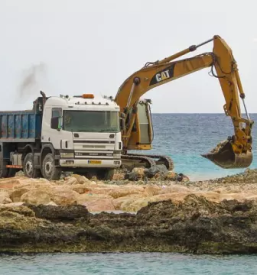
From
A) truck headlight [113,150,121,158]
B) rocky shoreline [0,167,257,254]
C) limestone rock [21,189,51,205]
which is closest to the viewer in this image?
rocky shoreline [0,167,257,254]

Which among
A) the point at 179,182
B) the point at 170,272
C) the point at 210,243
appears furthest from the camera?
the point at 179,182

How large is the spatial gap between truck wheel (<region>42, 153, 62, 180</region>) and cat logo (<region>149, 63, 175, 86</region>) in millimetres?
5278

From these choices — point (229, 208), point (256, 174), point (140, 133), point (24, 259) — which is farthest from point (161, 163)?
point (24, 259)

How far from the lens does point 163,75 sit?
35469mm

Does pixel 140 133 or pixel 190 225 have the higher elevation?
pixel 140 133

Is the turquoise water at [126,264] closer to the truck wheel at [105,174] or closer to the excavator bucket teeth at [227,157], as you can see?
the excavator bucket teeth at [227,157]

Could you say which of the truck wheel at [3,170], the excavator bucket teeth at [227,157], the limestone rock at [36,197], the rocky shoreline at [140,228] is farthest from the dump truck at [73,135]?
the rocky shoreline at [140,228]

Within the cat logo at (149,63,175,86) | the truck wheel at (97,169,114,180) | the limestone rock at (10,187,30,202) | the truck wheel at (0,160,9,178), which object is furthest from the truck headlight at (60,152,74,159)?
the limestone rock at (10,187,30,202)

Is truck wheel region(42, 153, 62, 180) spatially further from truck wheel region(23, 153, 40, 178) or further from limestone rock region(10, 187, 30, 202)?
limestone rock region(10, 187, 30, 202)

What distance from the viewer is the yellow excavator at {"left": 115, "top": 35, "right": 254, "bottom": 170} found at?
110ft

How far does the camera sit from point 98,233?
60.7ft

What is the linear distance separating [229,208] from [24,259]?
14.1 feet

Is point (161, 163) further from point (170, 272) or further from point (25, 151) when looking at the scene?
point (170, 272)

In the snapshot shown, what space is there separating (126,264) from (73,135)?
13530 mm
